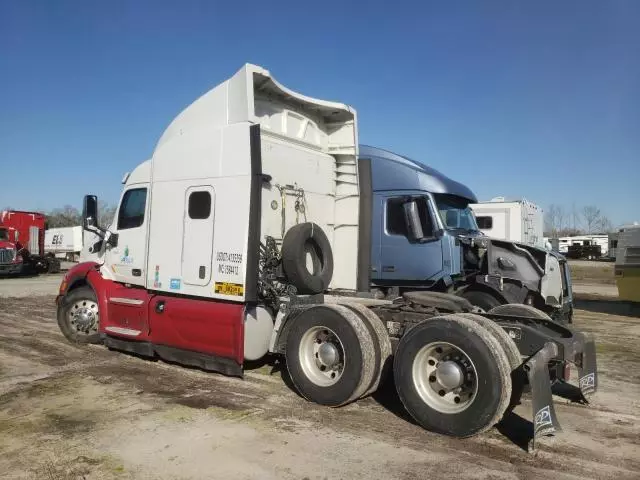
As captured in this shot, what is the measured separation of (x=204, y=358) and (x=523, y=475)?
4.13 meters

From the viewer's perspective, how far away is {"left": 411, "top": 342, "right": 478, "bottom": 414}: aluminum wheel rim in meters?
4.95

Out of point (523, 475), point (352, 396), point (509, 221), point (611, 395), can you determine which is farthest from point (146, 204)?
point (509, 221)

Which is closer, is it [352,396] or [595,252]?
[352,396]

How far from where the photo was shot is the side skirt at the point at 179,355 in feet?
22.0

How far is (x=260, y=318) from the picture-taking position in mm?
6723

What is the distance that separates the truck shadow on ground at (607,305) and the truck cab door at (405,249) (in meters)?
8.07

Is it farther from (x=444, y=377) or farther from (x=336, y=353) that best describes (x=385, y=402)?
(x=444, y=377)

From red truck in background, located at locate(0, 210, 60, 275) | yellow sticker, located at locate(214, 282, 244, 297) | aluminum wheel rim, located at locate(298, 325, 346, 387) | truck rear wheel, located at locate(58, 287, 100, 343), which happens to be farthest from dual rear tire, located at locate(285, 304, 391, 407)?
red truck in background, located at locate(0, 210, 60, 275)

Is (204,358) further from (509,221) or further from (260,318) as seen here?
(509,221)

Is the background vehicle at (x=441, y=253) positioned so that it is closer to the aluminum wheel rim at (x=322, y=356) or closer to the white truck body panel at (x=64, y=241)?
the aluminum wheel rim at (x=322, y=356)

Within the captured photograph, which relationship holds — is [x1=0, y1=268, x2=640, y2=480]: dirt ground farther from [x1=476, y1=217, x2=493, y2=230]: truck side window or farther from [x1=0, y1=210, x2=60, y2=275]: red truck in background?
[x1=0, y1=210, x2=60, y2=275]: red truck in background

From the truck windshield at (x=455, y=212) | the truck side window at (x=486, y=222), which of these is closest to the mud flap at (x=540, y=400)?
the truck windshield at (x=455, y=212)

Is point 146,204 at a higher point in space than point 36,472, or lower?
higher

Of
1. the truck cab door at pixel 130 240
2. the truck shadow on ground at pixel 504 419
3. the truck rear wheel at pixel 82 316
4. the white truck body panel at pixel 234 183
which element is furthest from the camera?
the truck rear wheel at pixel 82 316
